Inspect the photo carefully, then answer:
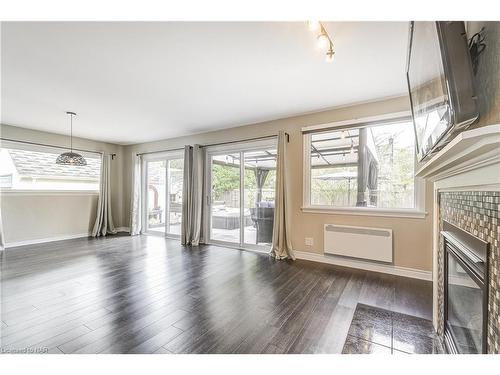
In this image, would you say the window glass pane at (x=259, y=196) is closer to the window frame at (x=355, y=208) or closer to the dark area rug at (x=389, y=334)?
the window frame at (x=355, y=208)

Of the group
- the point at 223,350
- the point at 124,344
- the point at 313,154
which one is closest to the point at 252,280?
the point at 223,350

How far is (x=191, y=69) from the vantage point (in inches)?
94.0

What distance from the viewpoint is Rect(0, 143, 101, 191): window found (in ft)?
14.4

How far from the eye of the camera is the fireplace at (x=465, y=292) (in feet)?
3.15

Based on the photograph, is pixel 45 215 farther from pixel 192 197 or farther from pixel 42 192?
pixel 192 197

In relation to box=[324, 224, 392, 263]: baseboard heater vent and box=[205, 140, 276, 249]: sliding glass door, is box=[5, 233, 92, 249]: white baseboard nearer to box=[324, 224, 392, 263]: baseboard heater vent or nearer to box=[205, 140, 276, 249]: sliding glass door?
box=[205, 140, 276, 249]: sliding glass door

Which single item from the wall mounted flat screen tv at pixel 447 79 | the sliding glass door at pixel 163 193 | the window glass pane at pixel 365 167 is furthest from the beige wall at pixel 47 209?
the wall mounted flat screen tv at pixel 447 79

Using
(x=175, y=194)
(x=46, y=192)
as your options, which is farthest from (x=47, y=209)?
(x=175, y=194)

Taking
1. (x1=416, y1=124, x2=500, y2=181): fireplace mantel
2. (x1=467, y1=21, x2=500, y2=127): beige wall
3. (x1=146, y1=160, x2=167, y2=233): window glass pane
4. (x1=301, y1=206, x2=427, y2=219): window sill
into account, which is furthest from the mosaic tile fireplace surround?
(x1=146, y1=160, x2=167, y2=233): window glass pane

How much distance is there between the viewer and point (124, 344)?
1611 mm

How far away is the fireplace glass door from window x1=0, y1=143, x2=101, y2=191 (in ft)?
21.7

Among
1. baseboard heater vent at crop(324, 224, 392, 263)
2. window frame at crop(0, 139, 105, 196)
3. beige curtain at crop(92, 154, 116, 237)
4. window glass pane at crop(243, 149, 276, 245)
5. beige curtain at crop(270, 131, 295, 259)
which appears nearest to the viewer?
baseboard heater vent at crop(324, 224, 392, 263)

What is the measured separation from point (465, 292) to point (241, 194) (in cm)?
352
